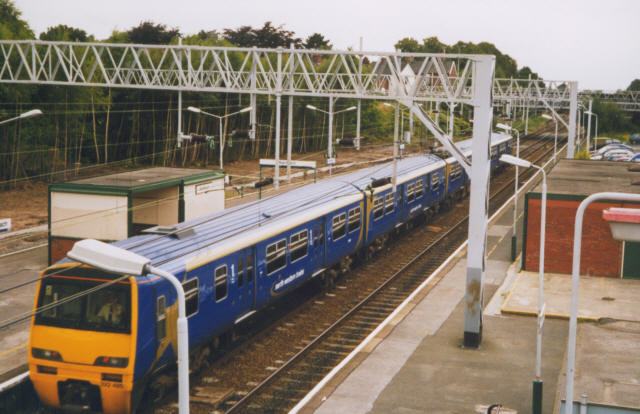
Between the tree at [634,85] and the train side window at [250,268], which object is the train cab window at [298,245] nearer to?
the train side window at [250,268]

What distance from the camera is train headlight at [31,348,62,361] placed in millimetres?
12586

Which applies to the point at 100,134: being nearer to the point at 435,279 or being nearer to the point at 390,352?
the point at 435,279

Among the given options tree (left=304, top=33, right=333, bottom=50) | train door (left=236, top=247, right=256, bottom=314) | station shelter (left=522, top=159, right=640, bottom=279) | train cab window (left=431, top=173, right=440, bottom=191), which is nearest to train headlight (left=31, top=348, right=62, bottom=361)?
train door (left=236, top=247, right=256, bottom=314)

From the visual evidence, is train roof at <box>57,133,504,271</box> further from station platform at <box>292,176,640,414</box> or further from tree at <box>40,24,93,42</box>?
tree at <box>40,24,93,42</box>

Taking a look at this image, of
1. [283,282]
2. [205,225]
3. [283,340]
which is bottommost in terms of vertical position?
[283,340]

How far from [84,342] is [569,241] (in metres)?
17.8

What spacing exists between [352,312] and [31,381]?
8958 mm

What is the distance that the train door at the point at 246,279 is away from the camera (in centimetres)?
1594

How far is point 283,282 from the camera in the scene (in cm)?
1820

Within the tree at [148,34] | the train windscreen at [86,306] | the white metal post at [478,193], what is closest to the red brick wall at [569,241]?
the white metal post at [478,193]

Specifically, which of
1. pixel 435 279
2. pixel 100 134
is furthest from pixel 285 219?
pixel 100 134

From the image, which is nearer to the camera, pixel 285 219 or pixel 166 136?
pixel 285 219

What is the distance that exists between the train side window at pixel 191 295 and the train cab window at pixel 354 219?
942cm

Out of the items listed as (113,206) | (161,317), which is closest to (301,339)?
(161,317)
